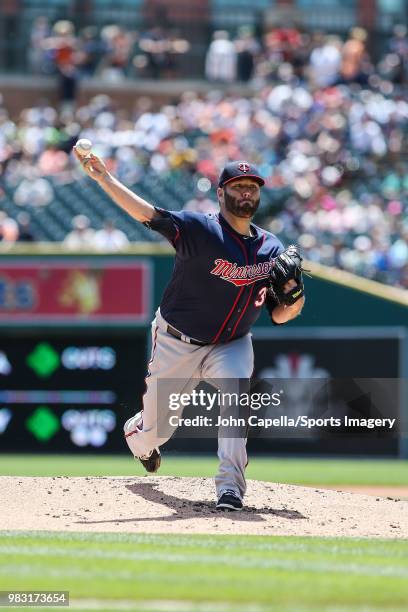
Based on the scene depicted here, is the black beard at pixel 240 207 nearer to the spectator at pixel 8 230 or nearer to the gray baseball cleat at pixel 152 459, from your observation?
the gray baseball cleat at pixel 152 459

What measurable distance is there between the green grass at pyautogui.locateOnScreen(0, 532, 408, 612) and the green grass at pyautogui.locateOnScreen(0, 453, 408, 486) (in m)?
5.03

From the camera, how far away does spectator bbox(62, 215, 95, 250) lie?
16169mm

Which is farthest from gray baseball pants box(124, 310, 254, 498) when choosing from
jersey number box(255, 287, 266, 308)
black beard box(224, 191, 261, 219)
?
black beard box(224, 191, 261, 219)

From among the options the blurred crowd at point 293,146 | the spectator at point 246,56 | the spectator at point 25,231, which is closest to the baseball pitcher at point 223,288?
the blurred crowd at point 293,146

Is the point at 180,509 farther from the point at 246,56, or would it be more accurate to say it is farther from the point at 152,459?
the point at 246,56

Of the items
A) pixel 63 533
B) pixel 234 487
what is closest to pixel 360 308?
pixel 234 487

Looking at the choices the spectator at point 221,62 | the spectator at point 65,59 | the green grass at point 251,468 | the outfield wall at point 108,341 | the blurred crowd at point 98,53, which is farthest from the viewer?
the spectator at point 221,62

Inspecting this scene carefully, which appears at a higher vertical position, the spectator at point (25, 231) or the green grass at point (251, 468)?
the spectator at point (25, 231)

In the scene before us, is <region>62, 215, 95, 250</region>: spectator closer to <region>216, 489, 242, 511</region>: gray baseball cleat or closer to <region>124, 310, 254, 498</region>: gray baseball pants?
<region>124, 310, 254, 498</region>: gray baseball pants

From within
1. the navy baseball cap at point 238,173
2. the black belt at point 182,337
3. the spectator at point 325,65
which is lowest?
the black belt at point 182,337

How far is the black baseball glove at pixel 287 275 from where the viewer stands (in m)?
7.30

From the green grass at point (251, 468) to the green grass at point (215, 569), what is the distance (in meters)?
5.03

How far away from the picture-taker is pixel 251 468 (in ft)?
43.7

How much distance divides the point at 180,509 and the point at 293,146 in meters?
11.9
